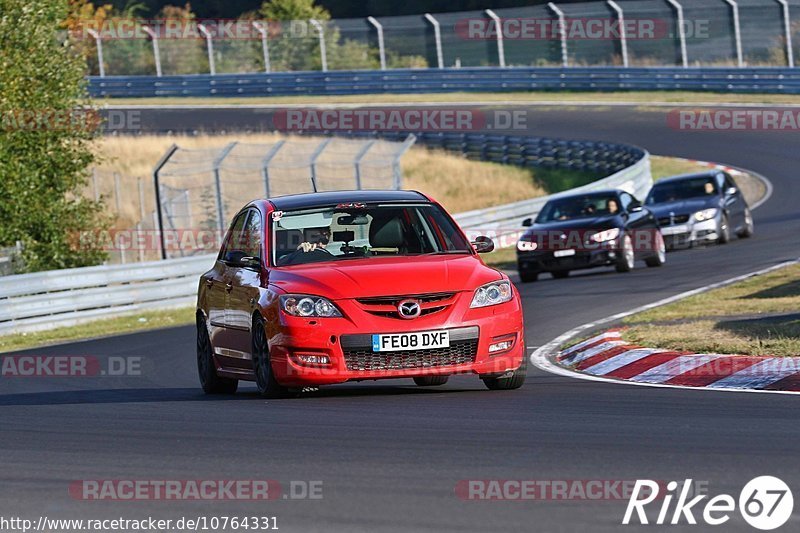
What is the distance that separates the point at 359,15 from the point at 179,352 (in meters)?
70.6

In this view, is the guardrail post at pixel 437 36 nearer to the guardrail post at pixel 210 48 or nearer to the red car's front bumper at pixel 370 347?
the guardrail post at pixel 210 48

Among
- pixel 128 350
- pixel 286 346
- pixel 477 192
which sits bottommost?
pixel 477 192

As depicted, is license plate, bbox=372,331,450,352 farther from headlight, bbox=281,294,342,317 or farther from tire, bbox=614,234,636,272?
tire, bbox=614,234,636,272

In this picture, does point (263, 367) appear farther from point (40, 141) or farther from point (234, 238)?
point (40, 141)

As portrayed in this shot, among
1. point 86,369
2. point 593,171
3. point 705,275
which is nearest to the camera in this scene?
point 86,369

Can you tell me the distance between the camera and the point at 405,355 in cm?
1012

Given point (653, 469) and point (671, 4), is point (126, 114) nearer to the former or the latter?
point (671, 4)

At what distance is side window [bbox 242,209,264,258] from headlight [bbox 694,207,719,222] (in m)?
15.9

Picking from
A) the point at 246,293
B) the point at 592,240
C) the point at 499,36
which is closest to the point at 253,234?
the point at 246,293

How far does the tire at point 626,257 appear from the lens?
Answer: 23469 millimetres

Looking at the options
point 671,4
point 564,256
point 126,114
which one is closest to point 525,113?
point 671,4

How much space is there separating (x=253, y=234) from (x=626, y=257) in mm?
12596

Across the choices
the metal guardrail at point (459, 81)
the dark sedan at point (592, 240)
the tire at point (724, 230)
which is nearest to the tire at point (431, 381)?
the dark sedan at point (592, 240)

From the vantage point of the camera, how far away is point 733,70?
4875 cm
